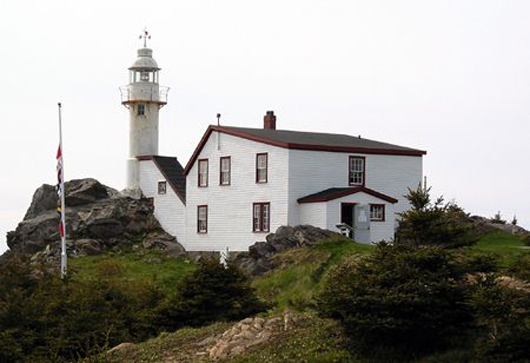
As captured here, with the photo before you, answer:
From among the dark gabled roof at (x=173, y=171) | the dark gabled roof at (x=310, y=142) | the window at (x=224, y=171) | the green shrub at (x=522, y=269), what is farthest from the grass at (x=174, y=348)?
the dark gabled roof at (x=173, y=171)

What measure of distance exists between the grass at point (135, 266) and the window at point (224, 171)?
420 cm

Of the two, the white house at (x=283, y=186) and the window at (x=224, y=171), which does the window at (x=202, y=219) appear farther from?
the window at (x=224, y=171)

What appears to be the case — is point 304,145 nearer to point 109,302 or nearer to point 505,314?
point 109,302

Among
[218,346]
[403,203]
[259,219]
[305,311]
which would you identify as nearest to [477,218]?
[403,203]

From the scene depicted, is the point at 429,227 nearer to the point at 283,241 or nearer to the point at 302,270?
the point at 302,270

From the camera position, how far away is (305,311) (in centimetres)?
2317

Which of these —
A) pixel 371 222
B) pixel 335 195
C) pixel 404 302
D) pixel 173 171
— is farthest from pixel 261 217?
pixel 404 302

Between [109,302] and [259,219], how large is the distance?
53.6 ft

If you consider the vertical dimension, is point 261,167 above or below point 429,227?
above

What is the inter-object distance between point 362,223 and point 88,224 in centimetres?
1621

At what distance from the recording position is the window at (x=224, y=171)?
43250 millimetres

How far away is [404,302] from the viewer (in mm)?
17250

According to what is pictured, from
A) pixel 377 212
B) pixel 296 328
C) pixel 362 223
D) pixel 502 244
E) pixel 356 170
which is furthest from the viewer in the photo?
pixel 356 170

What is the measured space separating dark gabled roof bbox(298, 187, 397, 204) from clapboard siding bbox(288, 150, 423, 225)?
18.0 inches
